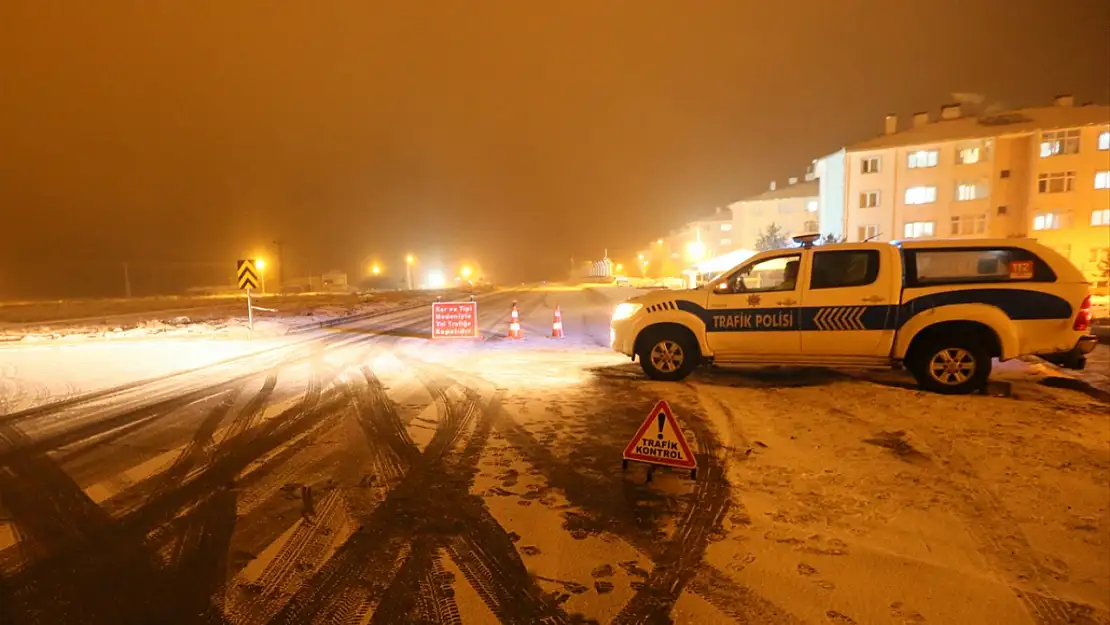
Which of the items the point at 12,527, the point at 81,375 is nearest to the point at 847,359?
the point at 12,527

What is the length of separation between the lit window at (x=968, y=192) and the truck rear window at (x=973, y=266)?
39409 mm

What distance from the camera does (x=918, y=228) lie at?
40.0 meters

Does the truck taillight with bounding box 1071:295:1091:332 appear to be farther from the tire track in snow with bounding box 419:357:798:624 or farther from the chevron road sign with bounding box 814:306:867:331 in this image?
the tire track in snow with bounding box 419:357:798:624

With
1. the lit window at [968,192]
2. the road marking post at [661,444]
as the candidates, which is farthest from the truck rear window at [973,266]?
the lit window at [968,192]

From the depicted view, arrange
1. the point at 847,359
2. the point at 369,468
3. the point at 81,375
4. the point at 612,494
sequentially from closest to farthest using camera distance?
the point at 612,494 < the point at 369,468 < the point at 847,359 < the point at 81,375

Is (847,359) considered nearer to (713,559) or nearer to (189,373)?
(713,559)

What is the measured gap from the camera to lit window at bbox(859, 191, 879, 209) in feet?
133

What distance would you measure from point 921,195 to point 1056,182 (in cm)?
744

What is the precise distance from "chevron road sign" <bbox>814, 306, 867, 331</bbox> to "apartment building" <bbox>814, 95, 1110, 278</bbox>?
37.6 m

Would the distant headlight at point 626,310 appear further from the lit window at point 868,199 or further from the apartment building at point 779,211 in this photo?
the apartment building at point 779,211

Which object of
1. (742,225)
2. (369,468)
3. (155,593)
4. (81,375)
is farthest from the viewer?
(742,225)

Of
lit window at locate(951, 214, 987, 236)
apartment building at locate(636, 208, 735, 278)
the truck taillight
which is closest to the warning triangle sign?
the truck taillight

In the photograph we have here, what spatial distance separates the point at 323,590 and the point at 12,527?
2.68m

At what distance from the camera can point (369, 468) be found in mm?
5113
